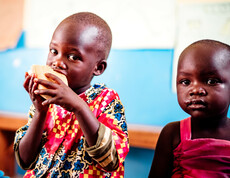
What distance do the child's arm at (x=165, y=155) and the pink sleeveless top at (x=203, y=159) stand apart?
0.04 meters

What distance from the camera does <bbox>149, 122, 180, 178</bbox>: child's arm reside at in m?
0.90

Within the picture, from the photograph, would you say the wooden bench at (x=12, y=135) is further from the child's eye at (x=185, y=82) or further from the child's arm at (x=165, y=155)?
the child's eye at (x=185, y=82)

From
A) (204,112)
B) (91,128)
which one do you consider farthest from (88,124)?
(204,112)

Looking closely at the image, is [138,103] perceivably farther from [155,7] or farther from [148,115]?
[155,7]

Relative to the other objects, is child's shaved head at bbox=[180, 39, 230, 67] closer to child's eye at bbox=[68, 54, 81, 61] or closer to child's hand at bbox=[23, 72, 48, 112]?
child's eye at bbox=[68, 54, 81, 61]

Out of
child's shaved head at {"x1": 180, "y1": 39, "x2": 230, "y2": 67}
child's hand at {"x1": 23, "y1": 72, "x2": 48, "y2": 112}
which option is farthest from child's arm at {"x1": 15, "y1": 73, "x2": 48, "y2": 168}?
child's shaved head at {"x1": 180, "y1": 39, "x2": 230, "y2": 67}

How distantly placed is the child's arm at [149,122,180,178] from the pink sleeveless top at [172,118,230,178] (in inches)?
1.4

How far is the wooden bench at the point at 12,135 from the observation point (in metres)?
1.12

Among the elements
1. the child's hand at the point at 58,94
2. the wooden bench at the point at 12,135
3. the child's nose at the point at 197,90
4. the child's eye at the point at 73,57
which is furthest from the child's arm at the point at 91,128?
the wooden bench at the point at 12,135

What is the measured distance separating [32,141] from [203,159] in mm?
531

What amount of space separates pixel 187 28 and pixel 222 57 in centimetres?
44

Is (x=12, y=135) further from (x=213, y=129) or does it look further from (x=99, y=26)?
(x=213, y=129)

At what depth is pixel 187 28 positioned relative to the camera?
121 cm

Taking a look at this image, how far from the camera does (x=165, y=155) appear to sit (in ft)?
2.98
